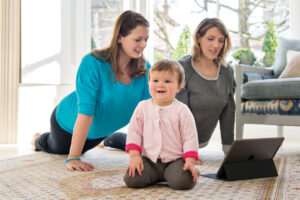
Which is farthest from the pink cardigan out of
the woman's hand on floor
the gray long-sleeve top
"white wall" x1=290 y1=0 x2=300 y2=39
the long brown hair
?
"white wall" x1=290 y1=0 x2=300 y2=39

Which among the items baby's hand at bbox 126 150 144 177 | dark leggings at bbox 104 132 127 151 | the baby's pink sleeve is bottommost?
dark leggings at bbox 104 132 127 151

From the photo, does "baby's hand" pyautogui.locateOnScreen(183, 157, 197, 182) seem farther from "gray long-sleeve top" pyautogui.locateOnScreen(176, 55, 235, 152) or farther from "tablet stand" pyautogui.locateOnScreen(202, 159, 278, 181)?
"gray long-sleeve top" pyautogui.locateOnScreen(176, 55, 235, 152)

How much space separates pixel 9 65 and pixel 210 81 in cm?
165

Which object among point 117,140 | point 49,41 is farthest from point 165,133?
point 49,41

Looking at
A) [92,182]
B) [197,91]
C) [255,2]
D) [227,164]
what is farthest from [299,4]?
[92,182]

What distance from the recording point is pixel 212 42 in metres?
1.99

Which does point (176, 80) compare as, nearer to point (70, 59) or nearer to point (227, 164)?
point (227, 164)

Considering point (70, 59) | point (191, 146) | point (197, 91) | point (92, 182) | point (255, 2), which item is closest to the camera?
point (191, 146)

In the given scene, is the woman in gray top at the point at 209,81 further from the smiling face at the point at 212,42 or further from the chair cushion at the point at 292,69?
the chair cushion at the point at 292,69

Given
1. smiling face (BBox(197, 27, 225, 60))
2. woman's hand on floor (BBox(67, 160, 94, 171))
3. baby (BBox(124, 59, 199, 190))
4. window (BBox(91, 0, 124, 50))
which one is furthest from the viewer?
window (BBox(91, 0, 124, 50))

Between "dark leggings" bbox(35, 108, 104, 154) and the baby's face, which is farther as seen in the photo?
"dark leggings" bbox(35, 108, 104, 154)

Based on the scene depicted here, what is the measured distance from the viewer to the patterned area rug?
1.19m

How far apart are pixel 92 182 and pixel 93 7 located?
271 centimetres

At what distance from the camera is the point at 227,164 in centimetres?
144
